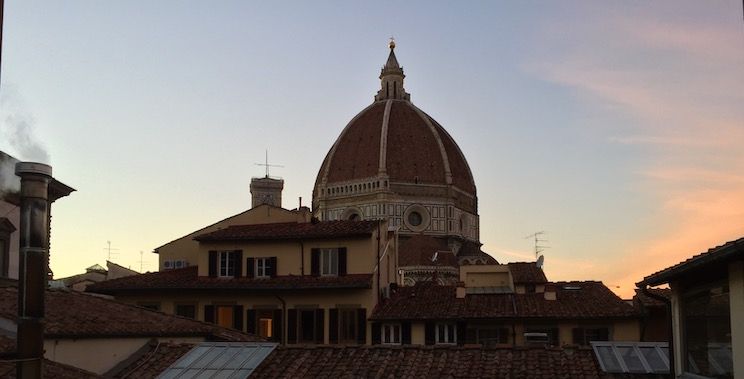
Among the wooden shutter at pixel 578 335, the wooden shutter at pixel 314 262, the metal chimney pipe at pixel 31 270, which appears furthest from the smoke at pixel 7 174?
the wooden shutter at pixel 578 335

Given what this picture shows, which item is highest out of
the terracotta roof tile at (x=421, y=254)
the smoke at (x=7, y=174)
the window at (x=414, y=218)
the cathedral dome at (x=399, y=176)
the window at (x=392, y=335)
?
the cathedral dome at (x=399, y=176)

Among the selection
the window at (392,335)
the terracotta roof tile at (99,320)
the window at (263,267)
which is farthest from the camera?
the window at (263,267)

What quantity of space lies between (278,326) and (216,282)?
127 inches

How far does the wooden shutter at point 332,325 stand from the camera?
1362 inches

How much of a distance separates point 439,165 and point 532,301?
286ft

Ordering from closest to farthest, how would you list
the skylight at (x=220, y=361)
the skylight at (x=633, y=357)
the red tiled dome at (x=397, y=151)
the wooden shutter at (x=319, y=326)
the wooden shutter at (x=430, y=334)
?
the skylight at (x=633, y=357) < the skylight at (x=220, y=361) < the wooden shutter at (x=430, y=334) < the wooden shutter at (x=319, y=326) < the red tiled dome at (x=397, y=151)

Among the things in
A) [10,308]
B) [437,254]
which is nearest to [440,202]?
[437,254]

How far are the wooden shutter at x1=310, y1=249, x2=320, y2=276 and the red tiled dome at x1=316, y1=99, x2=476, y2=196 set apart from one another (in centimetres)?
8329

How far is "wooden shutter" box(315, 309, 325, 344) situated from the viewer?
34.8m

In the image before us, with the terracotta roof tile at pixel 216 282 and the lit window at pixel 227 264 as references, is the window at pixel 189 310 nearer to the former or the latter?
the terracotta roof tile at pixel 216 282

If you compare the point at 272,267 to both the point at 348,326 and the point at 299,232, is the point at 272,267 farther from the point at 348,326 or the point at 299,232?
the point at 348,326

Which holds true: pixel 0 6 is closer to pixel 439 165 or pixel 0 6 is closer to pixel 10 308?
pixel 10 308

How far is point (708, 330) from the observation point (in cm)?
1280

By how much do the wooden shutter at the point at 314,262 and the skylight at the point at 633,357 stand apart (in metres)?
18.6
